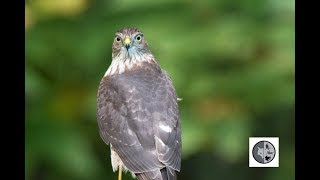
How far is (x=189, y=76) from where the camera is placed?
2.96 metres

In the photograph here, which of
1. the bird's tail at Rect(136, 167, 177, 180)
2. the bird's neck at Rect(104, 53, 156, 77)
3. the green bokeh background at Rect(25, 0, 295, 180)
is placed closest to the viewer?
the bird's tail at Rect(136, 167, 177, 180)

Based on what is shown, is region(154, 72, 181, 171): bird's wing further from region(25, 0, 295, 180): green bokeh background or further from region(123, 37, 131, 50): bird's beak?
region(123, 37, 131, 50): bird's beak

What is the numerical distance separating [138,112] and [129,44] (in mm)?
308

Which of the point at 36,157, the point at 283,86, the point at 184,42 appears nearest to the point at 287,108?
the point at 283,86

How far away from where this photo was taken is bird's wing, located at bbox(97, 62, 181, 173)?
283cm

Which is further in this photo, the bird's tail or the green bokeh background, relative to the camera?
the green bokeh background

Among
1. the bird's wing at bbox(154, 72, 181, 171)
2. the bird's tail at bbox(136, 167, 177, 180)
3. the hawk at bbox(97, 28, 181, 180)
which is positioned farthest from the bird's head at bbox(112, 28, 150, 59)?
the bird's tail at bbox(136, 167, 177, 180)

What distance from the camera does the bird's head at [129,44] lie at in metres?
3.02

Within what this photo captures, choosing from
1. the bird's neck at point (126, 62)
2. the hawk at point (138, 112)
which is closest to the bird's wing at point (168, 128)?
the hawk at point (138, 112)

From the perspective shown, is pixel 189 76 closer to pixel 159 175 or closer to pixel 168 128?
pixel 168 128

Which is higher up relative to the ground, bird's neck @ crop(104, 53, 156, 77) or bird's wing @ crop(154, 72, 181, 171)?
bird's neck @ crop(104, 53, 156, 77)

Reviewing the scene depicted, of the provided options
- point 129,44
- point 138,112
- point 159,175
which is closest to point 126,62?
point 129,44

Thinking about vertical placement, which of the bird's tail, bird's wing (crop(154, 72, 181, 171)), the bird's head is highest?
the bird's head

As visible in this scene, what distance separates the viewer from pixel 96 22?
304 cm
